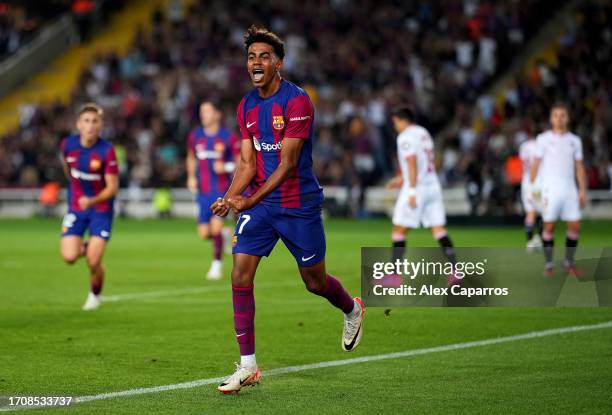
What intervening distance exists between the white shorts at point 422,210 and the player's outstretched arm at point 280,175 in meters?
6.90

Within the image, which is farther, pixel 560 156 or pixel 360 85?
pixel 360 85

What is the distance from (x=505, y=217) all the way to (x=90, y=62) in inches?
725

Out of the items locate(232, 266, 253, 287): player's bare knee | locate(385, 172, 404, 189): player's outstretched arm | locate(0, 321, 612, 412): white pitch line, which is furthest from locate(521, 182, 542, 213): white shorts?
locate(232, 266, 253, 287): player's bare knee

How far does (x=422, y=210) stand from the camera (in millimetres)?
15383

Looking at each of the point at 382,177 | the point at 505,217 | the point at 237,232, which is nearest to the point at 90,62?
the point at 382,177

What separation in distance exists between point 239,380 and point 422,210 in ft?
25.0

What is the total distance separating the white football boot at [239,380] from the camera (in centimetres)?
805

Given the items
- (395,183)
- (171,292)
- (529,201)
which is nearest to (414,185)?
(395,183)

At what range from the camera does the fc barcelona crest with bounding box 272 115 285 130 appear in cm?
848

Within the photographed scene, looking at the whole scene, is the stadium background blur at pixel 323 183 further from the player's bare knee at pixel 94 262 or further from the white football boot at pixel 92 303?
the player's bare knee at pixel 94 262

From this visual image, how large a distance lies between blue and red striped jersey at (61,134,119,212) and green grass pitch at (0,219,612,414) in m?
1.27

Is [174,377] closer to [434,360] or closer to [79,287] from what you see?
[434,360]

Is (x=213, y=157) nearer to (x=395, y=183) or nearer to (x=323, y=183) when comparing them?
(x=395, y=183)

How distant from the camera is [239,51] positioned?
3825 cm
